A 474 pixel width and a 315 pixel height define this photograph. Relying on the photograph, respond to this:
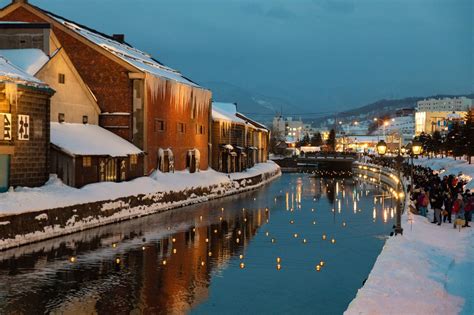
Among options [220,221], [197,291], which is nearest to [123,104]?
[220,221]

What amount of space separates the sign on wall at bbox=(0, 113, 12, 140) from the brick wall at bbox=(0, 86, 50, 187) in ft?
0.92

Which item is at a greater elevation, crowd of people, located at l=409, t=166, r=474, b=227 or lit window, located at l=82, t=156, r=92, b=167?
lit window, located at l=82, t=156, r=92, b=167

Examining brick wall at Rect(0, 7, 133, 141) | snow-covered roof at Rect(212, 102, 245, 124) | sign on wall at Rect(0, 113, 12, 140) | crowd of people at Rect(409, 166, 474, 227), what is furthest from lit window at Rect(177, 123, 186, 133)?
sign on wall at Rect(0, 113, 12, 140)

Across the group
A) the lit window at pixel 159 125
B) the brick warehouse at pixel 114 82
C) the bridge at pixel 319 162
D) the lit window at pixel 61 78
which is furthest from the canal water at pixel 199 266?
the bridge at pixel 319 162

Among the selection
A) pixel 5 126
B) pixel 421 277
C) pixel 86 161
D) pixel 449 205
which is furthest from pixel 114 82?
pixel 421 277

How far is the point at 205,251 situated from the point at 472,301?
41.2 ft

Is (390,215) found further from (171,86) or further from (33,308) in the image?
(33,308)

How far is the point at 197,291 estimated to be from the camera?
1847cm

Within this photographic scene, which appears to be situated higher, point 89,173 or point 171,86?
point 171,86

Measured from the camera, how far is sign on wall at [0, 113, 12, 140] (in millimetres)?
29344

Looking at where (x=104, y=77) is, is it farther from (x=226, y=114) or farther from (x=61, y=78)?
(x=226, y=114)

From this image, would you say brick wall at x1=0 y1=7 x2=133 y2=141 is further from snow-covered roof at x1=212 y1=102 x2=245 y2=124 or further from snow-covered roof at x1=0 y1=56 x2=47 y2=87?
A: snow-covered roof at x1=212 y1=102 x2=245 y2=124

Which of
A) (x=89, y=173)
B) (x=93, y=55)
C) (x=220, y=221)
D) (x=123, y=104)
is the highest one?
(x=93, y=55)

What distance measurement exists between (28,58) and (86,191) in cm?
1071
